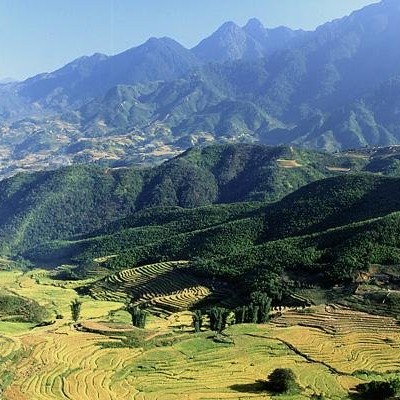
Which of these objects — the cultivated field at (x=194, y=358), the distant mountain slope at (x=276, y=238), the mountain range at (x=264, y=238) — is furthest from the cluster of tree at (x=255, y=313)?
the distant mountain slope at (x=276, y=238)

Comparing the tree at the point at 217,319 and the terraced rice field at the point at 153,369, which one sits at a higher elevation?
the terraced rice field at the point at 153,369

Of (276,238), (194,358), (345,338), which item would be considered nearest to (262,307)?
(345,338)

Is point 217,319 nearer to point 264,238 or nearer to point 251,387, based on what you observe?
point 251,387

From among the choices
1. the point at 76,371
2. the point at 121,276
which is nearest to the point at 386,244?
the point at 121,276

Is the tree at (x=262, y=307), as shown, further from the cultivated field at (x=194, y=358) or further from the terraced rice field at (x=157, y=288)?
the terraced rice field at (x=157, y=288)

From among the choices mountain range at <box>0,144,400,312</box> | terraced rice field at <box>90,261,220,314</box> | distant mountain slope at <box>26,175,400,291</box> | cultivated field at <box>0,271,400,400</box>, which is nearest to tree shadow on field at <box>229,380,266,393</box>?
cultivated field at <box>0,271,400,400</box>

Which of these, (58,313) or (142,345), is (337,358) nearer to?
(142,345)

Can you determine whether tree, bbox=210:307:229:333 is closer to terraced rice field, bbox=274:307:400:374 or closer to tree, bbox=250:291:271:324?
tree, bbox=250:291:271:324
